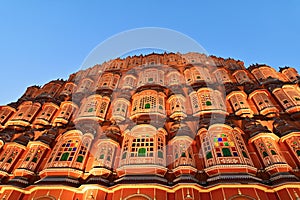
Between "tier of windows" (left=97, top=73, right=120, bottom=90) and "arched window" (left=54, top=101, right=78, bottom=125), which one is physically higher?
"tier of windows" (left=97, top=73, right=120, bottom=90)

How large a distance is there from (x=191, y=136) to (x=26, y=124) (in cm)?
1757

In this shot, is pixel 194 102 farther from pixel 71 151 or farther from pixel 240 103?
pixel 71 151

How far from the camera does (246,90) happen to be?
2783cm

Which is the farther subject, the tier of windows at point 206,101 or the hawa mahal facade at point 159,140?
the tier of windows at point 206,101

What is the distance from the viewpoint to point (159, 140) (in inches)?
776

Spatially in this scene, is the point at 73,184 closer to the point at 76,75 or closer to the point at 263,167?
the point at 263,167

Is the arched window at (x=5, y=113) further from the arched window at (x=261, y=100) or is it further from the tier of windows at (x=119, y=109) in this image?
the arched window at (x=261, y=100)

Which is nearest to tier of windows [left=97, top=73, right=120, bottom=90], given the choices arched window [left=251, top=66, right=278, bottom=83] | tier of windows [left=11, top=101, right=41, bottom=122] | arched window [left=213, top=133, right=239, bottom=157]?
tier of windows [left=11, top=101, right=41, bottom=122]

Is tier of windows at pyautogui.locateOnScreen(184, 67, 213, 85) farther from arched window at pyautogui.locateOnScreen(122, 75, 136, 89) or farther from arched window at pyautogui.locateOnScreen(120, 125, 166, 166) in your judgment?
arched window at pyautogui.locateOnScreen(120, 125, 166, 166)

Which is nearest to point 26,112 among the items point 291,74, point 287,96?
point 287,96

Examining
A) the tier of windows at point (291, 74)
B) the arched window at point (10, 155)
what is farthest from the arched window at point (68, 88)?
the tier of windows at point (291, 74)

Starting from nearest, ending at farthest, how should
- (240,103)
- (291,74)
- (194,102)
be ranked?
(240,103) < (194,102) < (291,74)

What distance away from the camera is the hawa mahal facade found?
15.7 meters

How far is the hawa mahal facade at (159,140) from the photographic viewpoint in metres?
15.7
